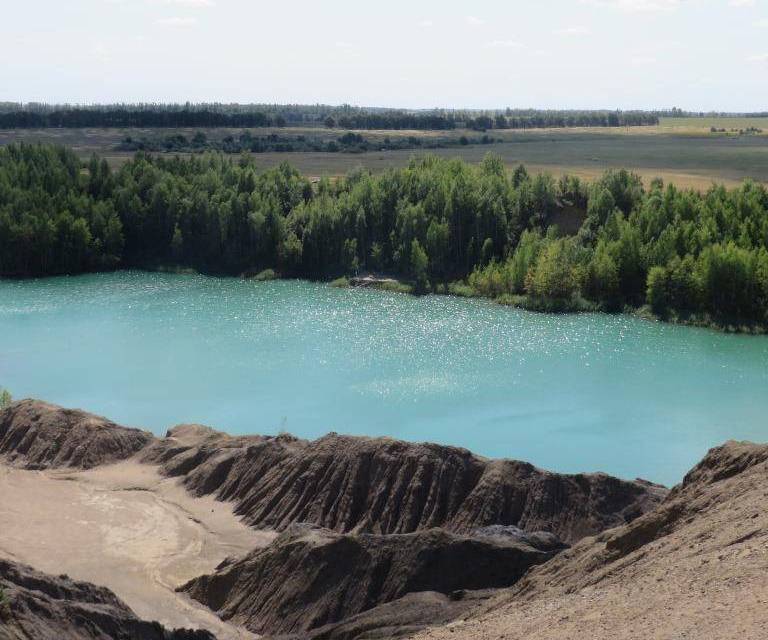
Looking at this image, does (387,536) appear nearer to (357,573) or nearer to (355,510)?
(357,573)

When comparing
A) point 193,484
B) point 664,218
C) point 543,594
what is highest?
point 664,218

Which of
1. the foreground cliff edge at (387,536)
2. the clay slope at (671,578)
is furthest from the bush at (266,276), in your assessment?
the clay slope at (671,578)

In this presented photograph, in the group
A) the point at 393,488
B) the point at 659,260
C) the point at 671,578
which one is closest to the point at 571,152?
the point at 659,260

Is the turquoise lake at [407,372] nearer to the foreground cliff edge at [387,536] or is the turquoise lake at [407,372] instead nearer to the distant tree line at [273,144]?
the foreground cliff edge at [387,536]

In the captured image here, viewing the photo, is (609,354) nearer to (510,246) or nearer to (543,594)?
(510,246)

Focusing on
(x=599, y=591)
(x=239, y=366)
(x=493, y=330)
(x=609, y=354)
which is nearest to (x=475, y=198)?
(x=493, y=330)
